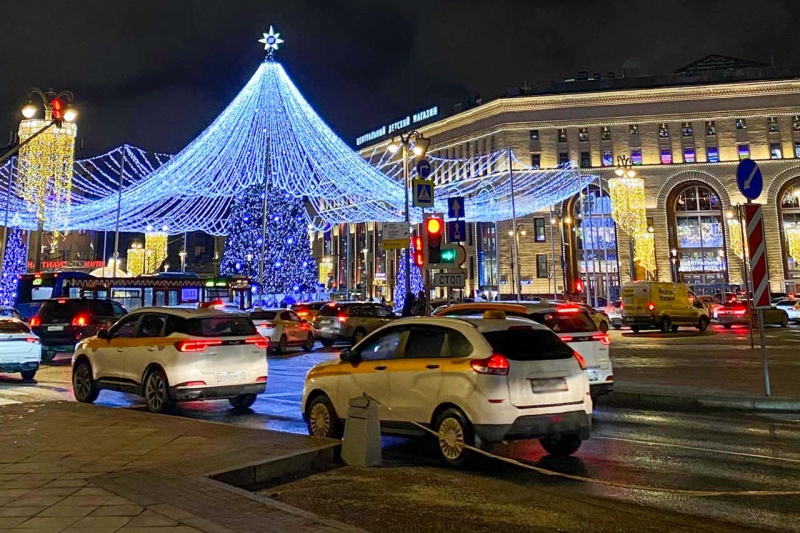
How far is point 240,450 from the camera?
6.92 m

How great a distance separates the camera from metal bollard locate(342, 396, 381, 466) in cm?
683

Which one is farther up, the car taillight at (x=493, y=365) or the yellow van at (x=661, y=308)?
the yellow van at (x=661, y=308)

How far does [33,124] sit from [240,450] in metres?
20.9

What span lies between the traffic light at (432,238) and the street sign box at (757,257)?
6.28 meters

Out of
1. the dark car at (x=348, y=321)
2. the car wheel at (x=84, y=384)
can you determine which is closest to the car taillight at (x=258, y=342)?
the car wheel at (x=84, y=384)

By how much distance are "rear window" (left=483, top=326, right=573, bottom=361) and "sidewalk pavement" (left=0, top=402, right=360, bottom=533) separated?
7.20ft

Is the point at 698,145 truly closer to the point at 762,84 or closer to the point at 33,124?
the point at 762,84

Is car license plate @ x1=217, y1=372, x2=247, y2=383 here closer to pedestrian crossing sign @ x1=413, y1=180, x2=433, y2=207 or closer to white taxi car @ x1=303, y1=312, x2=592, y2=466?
white taxi car @ x1=303, y1=312, x2=592, y2=466

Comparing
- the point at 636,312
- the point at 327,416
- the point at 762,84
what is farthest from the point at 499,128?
the point at 327,416

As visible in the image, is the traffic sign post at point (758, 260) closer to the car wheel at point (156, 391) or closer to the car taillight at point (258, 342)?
the car taillight at point (258, 342)

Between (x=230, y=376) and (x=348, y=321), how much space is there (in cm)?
1389

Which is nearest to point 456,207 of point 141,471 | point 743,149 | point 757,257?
point 757,257

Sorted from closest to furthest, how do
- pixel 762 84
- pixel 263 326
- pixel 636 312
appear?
pixel 263 326
pixel 636 312
pixel 762 84

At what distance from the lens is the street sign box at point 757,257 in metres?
11.1
